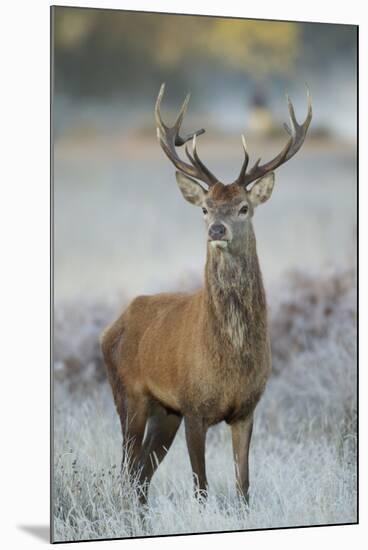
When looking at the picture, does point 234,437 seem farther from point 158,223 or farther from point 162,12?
point 162,12

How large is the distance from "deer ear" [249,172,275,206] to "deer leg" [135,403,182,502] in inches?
57.2

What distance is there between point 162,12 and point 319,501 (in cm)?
313

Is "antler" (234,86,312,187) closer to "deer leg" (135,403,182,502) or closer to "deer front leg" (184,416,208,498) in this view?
"deer front leg" (184,416,208,498)

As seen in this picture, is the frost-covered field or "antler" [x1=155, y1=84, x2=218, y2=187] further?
the frost-covered field

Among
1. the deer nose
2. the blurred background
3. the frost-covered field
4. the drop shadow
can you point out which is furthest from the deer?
the blurred background

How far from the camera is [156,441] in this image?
9008mm

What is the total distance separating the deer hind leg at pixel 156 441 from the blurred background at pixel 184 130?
104 centimetres

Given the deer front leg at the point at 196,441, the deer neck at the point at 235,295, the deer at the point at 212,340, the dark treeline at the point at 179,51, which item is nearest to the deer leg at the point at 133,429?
the deer at the point at 212,340

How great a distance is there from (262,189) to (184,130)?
1.34m

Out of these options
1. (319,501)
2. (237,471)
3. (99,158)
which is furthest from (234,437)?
(99,158)

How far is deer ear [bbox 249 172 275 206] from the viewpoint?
8438 mm

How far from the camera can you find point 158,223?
1003 cm

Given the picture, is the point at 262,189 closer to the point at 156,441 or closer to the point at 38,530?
A: the point at 156,441

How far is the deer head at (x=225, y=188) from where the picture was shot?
26.8 feet
